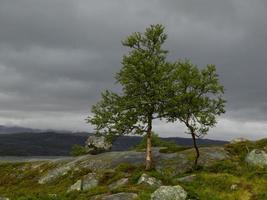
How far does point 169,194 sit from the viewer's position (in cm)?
3003

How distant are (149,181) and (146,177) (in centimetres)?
88

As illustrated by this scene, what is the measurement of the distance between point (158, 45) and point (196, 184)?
779 inches

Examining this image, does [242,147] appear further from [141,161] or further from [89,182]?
[89,182]

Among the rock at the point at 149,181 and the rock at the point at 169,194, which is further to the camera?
the rock at the point at 149,181

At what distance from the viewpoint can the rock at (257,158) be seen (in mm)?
50562

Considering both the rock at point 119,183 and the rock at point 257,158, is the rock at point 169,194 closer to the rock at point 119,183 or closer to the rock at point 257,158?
the rock at point 119,183

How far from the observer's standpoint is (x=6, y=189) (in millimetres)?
64625

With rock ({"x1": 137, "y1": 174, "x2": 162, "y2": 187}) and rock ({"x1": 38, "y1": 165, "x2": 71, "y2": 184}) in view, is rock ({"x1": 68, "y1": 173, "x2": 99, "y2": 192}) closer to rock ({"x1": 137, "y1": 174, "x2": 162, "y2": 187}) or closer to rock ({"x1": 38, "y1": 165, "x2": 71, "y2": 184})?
rock ({"x1": 137, "y1": 174, "x2": 162, "y2": 187})

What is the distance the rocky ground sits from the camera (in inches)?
1368

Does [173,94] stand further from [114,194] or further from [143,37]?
[114,194]

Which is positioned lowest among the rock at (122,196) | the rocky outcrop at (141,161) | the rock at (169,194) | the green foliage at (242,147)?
the rock at (122,196)

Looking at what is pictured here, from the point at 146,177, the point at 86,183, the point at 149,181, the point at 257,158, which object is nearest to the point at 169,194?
the point at 149,181

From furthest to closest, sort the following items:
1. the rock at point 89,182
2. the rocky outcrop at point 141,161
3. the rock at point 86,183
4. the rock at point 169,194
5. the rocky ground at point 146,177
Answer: the rocky outcrop at point 141,161 < the rock at point 89,182 < the rock at point 86,183 < the rocky ground at point 146,177 < the rock at point 169,194

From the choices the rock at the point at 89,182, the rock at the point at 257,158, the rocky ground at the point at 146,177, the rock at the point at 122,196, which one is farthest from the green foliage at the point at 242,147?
the rock at the point at 122,196
